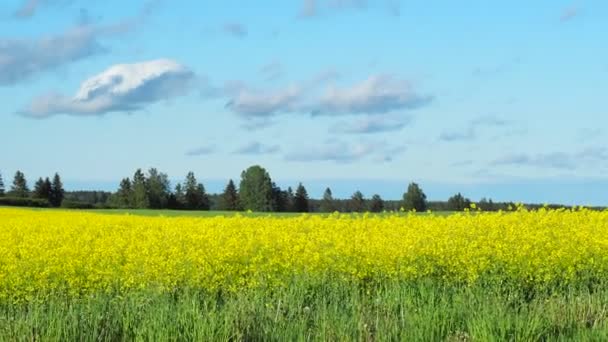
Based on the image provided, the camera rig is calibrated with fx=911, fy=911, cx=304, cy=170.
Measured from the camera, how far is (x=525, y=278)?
1391 cm

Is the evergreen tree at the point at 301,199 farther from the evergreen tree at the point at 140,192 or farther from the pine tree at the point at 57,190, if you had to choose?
the pine tree at the point at 57,190

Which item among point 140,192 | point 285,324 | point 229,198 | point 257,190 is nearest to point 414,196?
point 257,190

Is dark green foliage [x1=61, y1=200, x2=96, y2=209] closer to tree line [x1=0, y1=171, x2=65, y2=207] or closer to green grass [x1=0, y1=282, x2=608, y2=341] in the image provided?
tree line [x1=0, y1=171, x2=65, y2=207]

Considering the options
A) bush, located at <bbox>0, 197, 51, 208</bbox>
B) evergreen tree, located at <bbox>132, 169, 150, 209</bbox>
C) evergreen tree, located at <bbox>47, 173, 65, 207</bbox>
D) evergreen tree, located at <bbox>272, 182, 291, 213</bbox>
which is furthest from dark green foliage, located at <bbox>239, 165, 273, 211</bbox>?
evergreen tree, located at <bbox>47, 173, 65, 207</bbox>

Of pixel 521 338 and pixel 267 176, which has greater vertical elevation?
pixel 267 176

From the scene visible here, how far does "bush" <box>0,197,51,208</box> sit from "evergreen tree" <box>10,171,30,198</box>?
4136 millimetres

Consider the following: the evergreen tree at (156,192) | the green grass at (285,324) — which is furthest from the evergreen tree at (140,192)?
the green grass at (285,324)

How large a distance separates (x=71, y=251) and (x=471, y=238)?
6.62 m

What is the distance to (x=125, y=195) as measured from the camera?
49125mm

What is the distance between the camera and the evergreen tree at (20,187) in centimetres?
5537

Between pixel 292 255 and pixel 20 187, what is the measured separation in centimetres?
4698

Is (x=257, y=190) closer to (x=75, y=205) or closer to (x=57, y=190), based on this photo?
(x=75, y=205)

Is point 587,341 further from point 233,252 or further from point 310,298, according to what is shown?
point 233,252

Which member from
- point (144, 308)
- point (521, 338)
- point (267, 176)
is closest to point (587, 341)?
point (521, 338)
